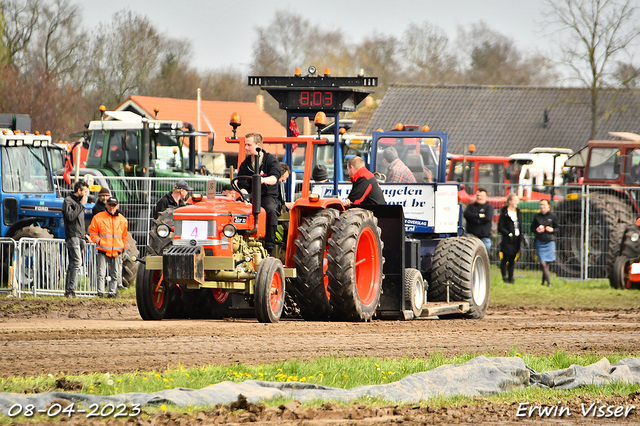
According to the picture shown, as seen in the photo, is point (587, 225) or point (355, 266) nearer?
point (355, 266)

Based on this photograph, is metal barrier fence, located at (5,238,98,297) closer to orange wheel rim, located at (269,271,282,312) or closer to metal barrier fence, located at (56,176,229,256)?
metal barrier fence, located at (56,176,229,256)

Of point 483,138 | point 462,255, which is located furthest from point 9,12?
point 462,255

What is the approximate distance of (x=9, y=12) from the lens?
4234 cm

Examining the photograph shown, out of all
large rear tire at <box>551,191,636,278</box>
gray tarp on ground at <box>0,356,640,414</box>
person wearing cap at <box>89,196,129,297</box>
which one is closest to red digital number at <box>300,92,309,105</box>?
person wearing cap at <box>89,196,129,297</box>

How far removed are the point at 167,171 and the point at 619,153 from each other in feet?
34.2

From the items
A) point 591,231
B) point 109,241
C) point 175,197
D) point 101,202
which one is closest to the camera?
point 175,197

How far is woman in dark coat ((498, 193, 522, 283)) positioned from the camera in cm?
1852

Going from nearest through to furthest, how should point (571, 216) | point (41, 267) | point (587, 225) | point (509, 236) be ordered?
1. point (41, 267)
2. point (509, 236)
3. point (587, 225)
4. point (571, 216)

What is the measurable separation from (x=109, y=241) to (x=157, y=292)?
4.67 metres

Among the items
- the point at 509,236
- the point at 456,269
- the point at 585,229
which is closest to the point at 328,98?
the point at 456,269

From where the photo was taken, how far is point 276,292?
9945mm

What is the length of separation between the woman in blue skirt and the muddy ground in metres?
5.97

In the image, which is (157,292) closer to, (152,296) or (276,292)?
(152,296)

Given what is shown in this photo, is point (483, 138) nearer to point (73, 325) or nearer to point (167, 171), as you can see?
point (167, 171)
